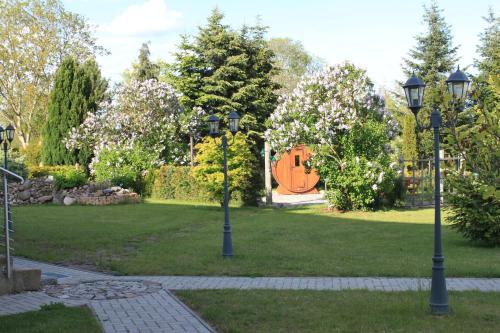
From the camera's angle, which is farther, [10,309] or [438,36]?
[438,36]

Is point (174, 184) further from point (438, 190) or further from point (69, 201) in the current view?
point (438, 190)

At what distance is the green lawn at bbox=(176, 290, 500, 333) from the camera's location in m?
6.07

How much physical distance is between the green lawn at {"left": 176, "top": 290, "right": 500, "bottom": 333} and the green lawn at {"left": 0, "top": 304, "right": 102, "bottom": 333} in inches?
51.0

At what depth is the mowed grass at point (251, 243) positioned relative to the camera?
967cm

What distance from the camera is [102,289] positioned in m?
8.10

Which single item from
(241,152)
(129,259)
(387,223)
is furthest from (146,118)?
(129,259)

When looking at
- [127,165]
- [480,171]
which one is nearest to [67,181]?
[127,165]

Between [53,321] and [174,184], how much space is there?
1889 cm

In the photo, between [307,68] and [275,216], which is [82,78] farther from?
[307,68]

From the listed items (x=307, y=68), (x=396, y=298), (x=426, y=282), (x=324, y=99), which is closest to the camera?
(x=396, y=298)

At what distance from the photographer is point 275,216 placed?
18.6 metres

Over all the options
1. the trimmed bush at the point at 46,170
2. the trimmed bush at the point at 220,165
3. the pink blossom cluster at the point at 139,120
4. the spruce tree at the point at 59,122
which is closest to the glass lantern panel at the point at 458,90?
the trimmed bush at the point at 220,165

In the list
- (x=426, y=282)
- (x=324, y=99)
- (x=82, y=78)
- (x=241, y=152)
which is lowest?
(x=426, y=282)

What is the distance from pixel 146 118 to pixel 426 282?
2030 centimetres
